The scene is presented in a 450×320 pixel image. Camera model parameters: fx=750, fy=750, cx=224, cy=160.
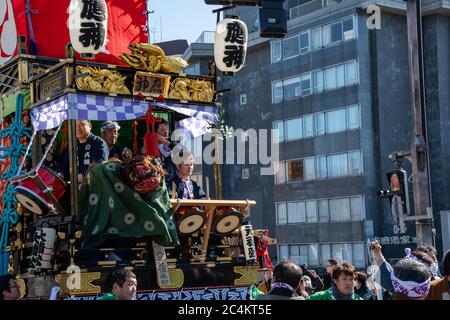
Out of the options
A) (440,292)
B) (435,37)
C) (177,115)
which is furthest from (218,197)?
(435,37)

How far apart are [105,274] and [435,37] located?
35279mm

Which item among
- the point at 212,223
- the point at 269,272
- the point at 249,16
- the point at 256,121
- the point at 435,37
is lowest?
the point at 269,272

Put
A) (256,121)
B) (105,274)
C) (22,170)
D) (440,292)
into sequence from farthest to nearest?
(256,121) < (22,170) < (105,274) < (440,292)

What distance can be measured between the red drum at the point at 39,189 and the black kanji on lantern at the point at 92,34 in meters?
1.90

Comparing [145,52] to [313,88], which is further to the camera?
[313,88]

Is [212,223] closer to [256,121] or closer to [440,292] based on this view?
[440,292]

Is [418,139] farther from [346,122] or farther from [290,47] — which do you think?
[290,47]

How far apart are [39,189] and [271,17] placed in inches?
213

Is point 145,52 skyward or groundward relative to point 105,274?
skyward

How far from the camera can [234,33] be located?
13070mm

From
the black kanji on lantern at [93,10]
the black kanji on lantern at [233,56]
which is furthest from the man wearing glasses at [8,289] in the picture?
the black kanji on lantern at [233,56]

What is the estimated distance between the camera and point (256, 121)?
47625mm

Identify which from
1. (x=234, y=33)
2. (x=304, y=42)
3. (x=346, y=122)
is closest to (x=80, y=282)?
(x=234, y=33)

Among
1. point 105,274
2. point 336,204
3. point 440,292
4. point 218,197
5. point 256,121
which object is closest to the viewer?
point 440,292
